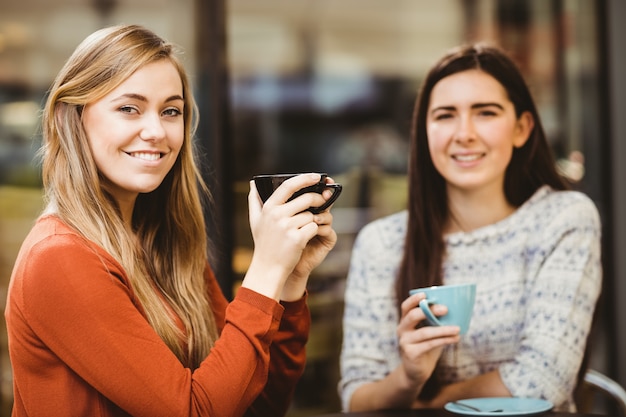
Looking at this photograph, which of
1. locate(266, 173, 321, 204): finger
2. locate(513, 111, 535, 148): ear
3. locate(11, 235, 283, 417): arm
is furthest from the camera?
locate(513, 111, 535, 148): ear

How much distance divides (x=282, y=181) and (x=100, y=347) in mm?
405

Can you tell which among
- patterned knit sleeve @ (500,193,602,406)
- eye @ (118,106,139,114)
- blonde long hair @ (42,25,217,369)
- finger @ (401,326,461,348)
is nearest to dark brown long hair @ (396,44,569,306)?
patterned knit sleeve @ (500,193,602,406)

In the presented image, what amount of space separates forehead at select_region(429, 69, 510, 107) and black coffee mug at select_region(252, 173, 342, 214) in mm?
765

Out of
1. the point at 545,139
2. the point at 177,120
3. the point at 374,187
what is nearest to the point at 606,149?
the point at 545,139

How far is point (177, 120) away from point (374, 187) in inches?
138

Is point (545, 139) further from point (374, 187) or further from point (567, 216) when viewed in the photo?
point (374, 187)

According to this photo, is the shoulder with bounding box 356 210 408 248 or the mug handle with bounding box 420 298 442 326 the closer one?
the mug handle with bounding box 420 298 442 326

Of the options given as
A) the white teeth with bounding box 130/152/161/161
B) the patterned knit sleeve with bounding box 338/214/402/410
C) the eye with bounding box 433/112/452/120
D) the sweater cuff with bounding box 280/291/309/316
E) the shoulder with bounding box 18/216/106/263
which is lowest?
the patterned knit sleeve with bounding box 338/214/402/410

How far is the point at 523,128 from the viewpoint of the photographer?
6.83 feet

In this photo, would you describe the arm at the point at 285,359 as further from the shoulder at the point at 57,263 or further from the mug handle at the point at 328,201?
the shoulder at the point at 57,263

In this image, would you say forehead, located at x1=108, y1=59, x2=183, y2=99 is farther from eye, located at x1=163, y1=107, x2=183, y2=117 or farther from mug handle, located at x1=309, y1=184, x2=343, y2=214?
mug handle, located at x1=309, y1=184, x2=343, y2=214

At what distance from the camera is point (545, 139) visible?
2.08 m

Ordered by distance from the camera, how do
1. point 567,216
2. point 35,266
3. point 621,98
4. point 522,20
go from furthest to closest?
point 522,20 < point 621,98 < point 567,216 < point 35,266

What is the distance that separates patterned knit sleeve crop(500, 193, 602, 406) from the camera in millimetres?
1754
